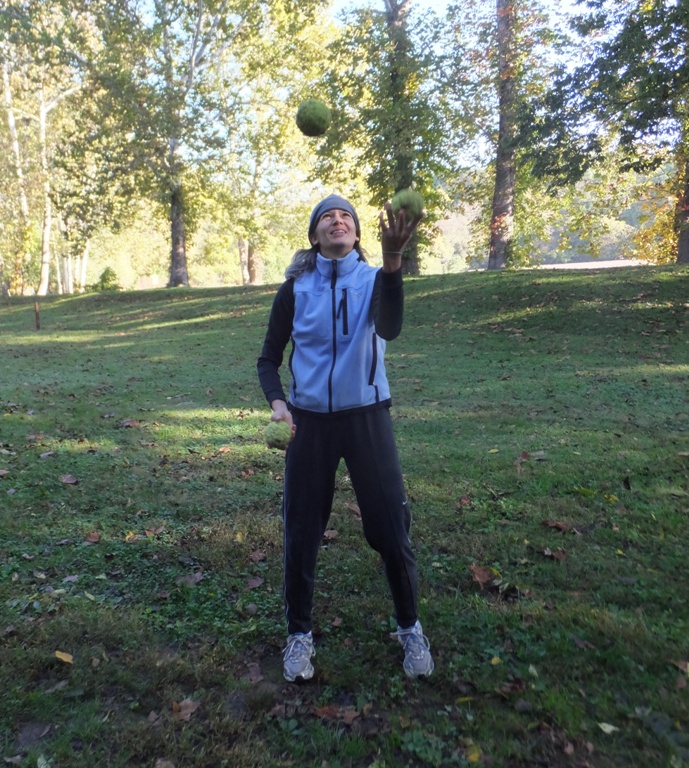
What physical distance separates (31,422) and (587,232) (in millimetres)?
25629

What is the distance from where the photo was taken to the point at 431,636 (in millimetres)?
3455

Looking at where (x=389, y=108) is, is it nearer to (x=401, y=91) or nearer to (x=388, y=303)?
(x=401, y=91)

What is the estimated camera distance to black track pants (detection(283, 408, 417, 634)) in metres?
2.90

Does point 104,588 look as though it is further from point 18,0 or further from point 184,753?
point 18,0

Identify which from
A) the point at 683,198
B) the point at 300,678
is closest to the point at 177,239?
the point at 683,198

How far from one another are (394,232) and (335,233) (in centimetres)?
42

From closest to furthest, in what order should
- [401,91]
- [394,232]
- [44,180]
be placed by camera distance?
1. [394,232]
2. [401,91]
3. [44,180]

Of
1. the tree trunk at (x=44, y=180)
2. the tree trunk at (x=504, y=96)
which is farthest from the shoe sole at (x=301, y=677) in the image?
the tree trunk at (x=44, y=180)

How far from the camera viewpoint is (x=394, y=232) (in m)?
2.53

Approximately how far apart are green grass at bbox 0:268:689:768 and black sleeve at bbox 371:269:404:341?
5.73 ft

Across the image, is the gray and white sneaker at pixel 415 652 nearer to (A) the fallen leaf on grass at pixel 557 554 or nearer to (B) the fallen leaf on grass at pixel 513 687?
(B) the fallen leaf on grass at pixel 513 687

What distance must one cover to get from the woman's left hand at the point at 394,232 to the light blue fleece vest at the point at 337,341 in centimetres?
25

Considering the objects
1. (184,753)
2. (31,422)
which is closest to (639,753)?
(184,753)

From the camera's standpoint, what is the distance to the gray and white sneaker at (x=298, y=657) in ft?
10.3
